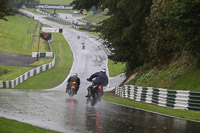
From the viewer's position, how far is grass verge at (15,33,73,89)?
45.2 meters

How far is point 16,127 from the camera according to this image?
10.4 metres

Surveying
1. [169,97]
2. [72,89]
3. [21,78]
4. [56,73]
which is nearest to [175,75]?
[169,97]

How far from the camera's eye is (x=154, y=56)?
2845cm

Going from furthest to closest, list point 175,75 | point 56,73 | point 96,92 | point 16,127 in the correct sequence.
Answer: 1. point 56,73
2. point 175,75
3. point 96,92
4. point 16,127

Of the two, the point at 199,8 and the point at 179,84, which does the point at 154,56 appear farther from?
the point at 199,8

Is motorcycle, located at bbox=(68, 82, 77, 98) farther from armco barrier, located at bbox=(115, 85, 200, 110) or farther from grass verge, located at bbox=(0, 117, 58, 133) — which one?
grass verge, located at bbox=(0, 117, 58, 133)

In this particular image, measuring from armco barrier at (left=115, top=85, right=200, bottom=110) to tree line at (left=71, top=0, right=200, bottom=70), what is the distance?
2837mm

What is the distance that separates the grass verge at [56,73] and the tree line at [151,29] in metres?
A: 12.8

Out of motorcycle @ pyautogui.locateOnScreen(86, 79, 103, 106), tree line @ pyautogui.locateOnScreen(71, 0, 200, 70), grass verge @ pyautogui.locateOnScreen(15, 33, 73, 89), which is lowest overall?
grass verge @ pyautogui.locateOnScreen(15, 33, 73, 89)

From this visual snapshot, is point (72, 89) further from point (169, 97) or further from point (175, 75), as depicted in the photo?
point (169, 97)

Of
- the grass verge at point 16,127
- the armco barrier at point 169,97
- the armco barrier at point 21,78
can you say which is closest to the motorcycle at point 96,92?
the armco barrier at point 169,97

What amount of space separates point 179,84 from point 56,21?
403ft

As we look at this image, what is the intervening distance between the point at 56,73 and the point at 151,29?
30142 mm

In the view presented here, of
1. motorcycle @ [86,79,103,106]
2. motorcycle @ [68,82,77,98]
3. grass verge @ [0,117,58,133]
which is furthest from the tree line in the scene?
grass verge @ [0,117,58,133]
